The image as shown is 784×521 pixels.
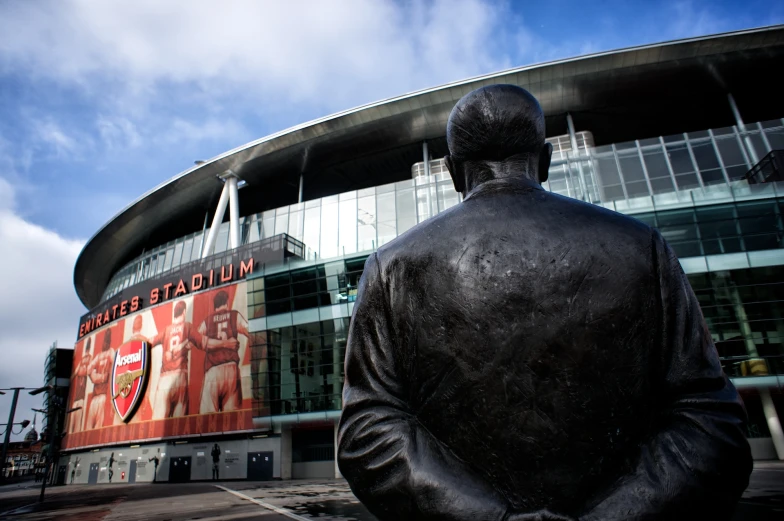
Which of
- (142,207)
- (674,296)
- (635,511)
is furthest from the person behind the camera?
(142,207)

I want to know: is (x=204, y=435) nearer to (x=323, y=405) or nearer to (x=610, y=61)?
(x=323, y=405)

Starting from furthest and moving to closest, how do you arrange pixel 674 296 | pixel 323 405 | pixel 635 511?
pixel 323 405 < pixel 674 296 < pixel 635 511

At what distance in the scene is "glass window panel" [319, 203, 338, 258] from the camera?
26188mm

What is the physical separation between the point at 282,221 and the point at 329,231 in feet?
14.8

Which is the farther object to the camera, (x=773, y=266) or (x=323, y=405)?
(x=323, y=405)

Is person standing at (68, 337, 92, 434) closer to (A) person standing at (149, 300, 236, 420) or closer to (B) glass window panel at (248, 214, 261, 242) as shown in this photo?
(A) person standing at (149, 300, 236, 420)

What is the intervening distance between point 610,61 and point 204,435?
28263 millimetres

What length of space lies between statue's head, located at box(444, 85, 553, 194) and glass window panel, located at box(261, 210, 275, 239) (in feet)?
96.8

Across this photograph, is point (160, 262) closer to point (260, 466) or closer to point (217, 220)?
point (217, 220)

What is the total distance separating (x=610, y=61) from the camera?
2300 cm

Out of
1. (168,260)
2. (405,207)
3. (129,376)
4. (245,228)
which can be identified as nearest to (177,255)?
(168,260)

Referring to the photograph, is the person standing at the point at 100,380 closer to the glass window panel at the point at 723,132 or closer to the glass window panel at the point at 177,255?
the glass window panel at the point at 177,255

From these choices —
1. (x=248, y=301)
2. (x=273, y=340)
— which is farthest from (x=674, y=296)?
(x=248, y=301)

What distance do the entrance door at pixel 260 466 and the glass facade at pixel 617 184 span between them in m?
10.7
